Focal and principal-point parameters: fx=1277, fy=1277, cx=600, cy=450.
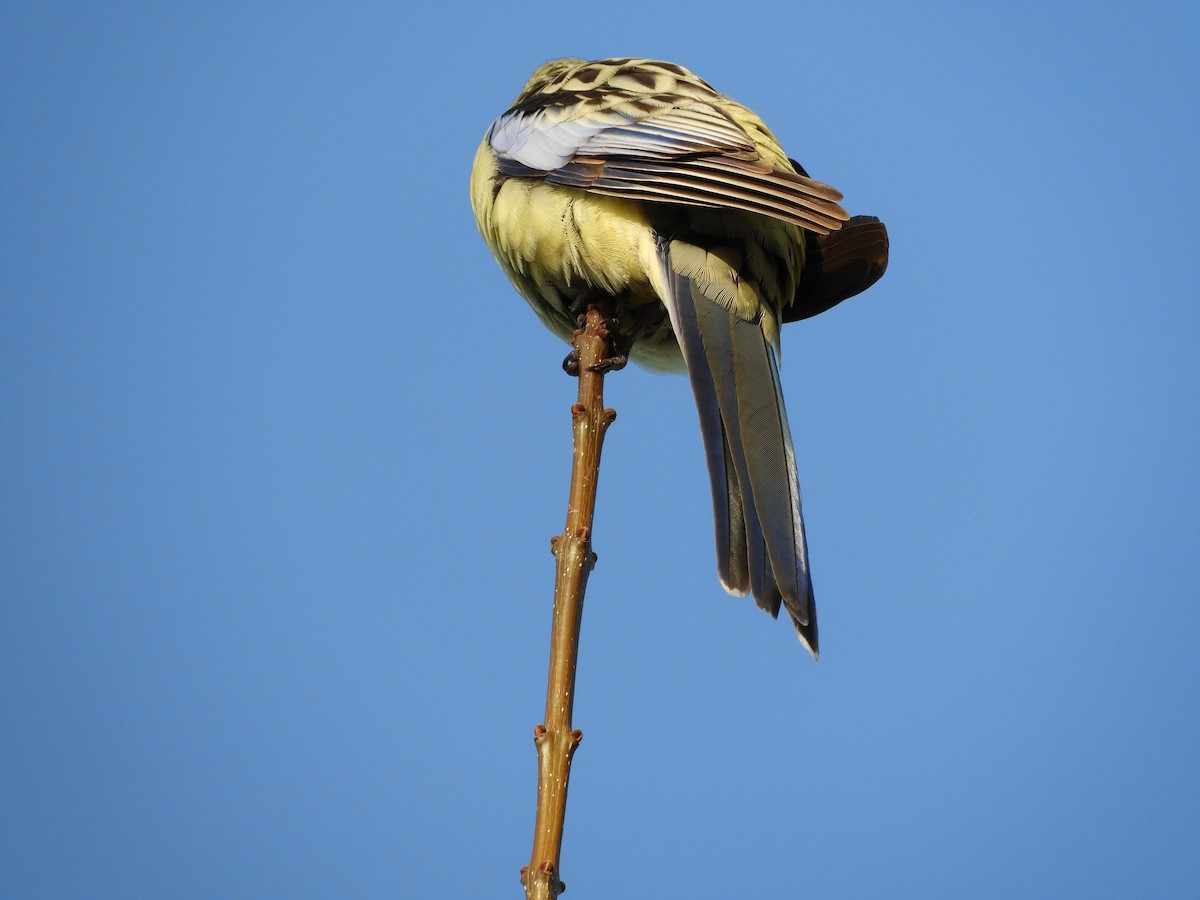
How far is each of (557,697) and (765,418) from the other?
1.24m

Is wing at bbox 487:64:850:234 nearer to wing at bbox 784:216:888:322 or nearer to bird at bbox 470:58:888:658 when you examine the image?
bird at bbox 470:58:888:658

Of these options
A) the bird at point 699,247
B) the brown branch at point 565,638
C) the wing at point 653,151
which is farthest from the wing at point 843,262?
the brown branch at point 565,638

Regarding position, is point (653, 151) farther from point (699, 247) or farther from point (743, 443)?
point (743, 443)

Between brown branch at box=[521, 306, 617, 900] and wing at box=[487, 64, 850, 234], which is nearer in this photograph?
brown branch at box=[521, 306, 617, 900]

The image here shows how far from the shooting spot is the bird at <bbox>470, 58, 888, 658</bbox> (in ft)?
Result: 10.1

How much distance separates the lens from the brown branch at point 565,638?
205cm

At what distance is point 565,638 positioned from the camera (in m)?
2.31

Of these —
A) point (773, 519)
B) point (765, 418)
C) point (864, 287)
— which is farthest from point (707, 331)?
point (864, 287)

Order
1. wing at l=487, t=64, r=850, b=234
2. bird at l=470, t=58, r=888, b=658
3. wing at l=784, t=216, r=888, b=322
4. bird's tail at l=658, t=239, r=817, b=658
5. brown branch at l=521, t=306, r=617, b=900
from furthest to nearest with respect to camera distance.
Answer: wing at l=784, t=216, r=888, b=322 < wing at l=487, t=64, r=850, b=234 < bird at l=470, t=58, r=888, b=658 < bird's tail at l=658, t=239, r=817, b=658 < brown branch at l=521, t=306, r=617, b=900

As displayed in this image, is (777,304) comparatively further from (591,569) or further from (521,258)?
(591,569)

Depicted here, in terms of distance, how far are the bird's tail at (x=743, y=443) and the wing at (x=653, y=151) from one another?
240 millimetres

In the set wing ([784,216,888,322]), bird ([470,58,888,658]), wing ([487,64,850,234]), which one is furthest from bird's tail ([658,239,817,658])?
wing ([784,216,888,322])

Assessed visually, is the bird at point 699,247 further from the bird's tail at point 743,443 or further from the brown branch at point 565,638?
the brown branch at point 565,638

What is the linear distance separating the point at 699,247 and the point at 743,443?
705 millimetres
